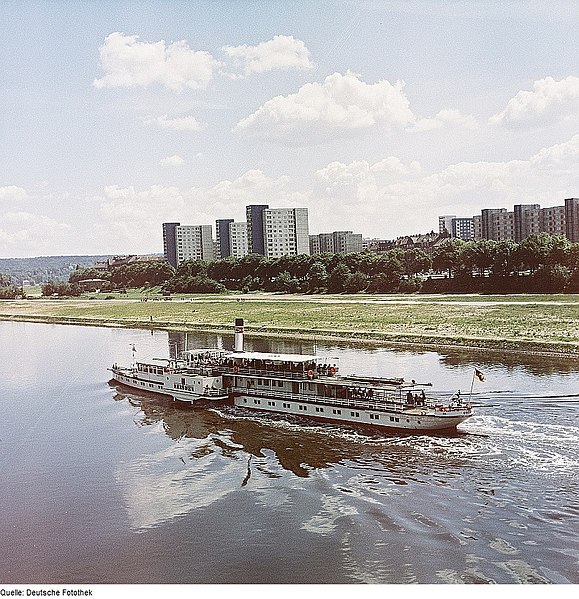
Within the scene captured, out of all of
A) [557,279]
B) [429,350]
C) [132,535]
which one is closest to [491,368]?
[429,350]

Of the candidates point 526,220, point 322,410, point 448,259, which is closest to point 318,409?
point 322,410

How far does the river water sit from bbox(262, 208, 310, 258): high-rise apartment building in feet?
12.7

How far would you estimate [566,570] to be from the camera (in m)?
3.59

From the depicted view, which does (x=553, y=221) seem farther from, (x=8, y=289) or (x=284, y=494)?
(x=284, y=494)

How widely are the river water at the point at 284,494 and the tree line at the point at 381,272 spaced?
Answer: 3.28m

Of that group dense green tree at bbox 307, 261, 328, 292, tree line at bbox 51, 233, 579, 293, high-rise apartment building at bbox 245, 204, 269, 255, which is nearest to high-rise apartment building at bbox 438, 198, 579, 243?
tree line at bbox 51, 233, 579, 293

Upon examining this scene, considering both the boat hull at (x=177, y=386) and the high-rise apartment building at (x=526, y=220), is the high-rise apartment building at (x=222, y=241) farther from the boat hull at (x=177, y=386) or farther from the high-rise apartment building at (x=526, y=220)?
the high-rise apartment building at (x=526, y=220)

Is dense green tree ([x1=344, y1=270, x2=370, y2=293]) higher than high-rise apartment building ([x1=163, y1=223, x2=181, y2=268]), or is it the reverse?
high-rise apartment building ([x1=163, y1=223, x2=181, y2=268])

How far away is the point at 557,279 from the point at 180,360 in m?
6.48

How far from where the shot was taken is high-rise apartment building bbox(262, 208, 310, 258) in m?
Result: 10.7

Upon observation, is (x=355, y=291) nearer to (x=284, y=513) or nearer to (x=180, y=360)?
(x=180, y=360)

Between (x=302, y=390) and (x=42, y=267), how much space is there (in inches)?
157

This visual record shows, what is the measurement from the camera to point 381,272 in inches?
518

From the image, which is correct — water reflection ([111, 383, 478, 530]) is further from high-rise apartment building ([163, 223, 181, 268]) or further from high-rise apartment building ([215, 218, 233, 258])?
high-rise apartment building ([215, 218, 233, 258])
